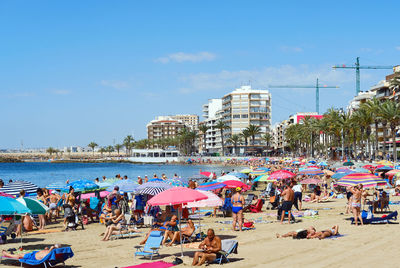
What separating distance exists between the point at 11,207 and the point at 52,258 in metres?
2.15

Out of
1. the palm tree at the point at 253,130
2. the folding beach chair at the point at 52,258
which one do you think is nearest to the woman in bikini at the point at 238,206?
the folding beach chair at the point at 52,258

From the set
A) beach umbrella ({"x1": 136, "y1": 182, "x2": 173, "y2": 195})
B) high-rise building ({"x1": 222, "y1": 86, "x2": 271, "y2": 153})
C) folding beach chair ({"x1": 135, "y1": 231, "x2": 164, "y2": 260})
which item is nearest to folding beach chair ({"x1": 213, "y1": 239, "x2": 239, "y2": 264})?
folding beach chair ({"x1": 135, "y1": 231, "x2": 164, "y2": 260})

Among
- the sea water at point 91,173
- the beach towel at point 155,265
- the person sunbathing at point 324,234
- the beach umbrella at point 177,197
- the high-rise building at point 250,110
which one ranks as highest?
the high-rise building at point 250,110

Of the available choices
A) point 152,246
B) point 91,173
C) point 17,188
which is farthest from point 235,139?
point 152,246

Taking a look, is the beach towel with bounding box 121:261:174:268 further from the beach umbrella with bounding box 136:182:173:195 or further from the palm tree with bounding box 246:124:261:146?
the palm tree with bounding box 246:124:261:146

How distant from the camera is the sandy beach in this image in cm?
1039

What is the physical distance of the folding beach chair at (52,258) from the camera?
1026cm

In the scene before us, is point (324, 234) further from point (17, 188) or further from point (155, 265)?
point (17, 188)

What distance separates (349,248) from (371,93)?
307 feet

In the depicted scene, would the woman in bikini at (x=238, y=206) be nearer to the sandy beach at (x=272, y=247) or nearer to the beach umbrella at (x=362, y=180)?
the sandy beach at (x=272, y=247)

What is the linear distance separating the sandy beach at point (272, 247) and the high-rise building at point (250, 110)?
117 m

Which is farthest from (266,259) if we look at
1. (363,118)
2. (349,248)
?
(363,118)

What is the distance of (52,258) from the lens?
10.2 metres

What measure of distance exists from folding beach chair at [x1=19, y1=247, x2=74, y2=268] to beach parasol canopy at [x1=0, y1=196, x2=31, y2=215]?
1379mm
